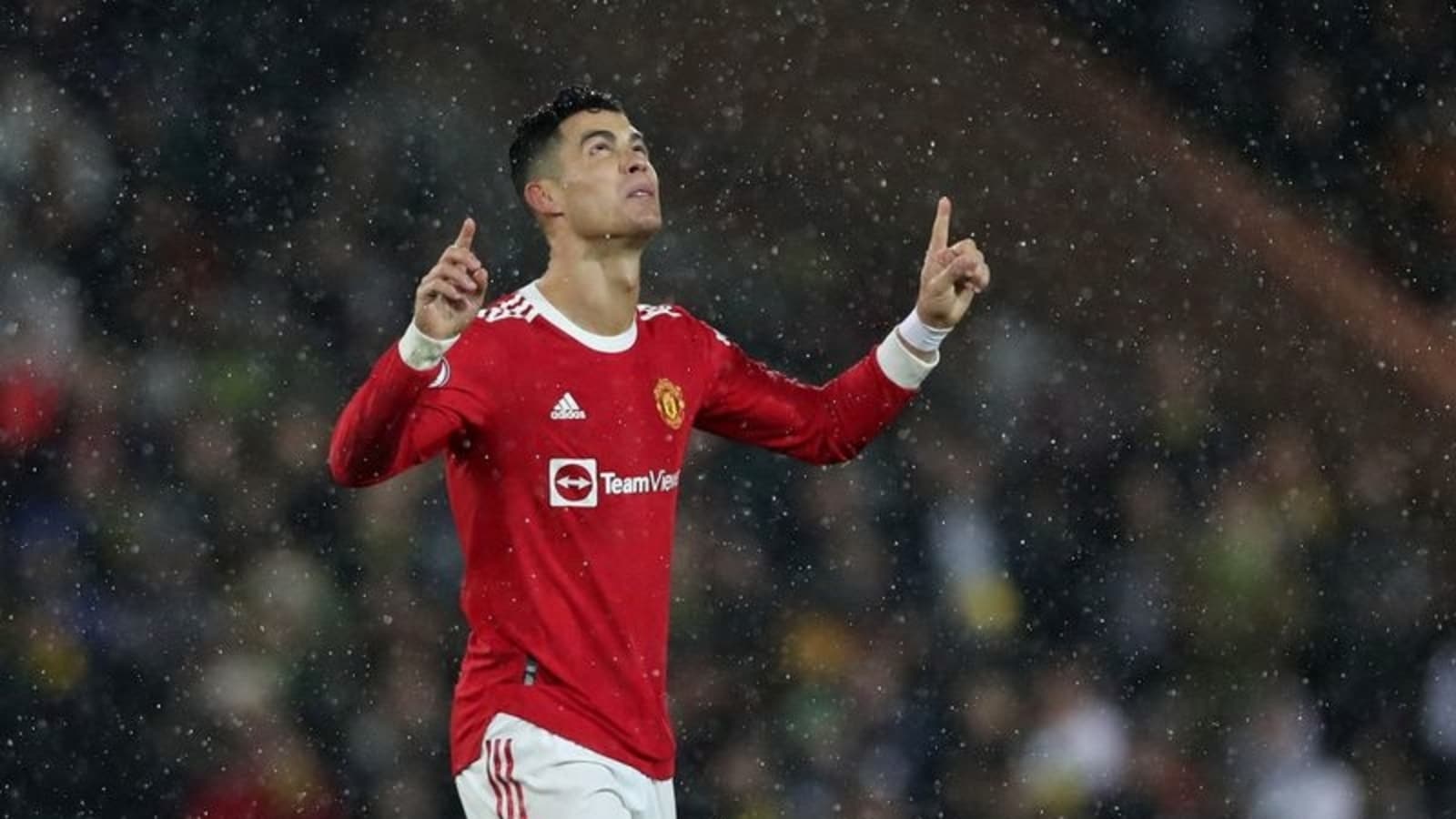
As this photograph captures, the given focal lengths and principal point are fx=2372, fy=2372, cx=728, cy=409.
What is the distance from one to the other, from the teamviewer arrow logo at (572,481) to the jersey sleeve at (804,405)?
1.27 feet

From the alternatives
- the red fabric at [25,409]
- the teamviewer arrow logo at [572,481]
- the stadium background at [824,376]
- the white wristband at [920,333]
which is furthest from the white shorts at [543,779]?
the red fabric at [25,409]

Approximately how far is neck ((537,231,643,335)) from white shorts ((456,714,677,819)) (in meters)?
0.63

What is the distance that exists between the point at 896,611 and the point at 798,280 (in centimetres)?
82

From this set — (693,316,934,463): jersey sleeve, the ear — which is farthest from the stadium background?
the ear

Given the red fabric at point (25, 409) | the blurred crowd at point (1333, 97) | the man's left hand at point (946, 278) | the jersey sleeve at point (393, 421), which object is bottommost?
the jersey sleeve at point (393, 421)

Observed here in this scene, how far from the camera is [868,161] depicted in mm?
5738

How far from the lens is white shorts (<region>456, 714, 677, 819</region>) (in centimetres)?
342

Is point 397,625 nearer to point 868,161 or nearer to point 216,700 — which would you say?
point 216,700

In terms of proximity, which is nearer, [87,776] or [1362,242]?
[87,776]

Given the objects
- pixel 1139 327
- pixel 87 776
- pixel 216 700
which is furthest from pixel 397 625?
pixel 1139 327

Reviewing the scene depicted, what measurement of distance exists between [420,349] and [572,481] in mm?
435

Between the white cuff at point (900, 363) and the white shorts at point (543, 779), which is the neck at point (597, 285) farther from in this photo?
the white shorts at point (543, 779)

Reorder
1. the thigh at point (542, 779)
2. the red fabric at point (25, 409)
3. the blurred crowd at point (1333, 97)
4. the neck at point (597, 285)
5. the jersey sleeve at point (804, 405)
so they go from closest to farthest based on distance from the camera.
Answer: the thigh at point (542, 779) < the neck at point (597, 285) < the jersey sleeve at point (804, 405) < the red fabric at point (25, 409) < the blurred crowd at point (1333, 97)

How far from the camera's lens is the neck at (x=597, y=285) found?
3648mm
